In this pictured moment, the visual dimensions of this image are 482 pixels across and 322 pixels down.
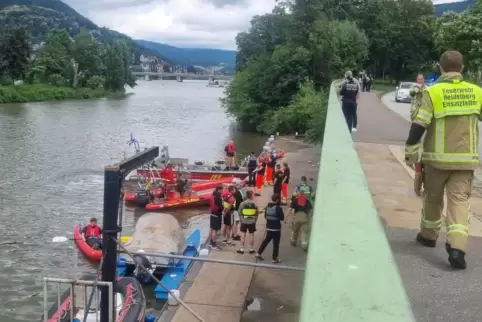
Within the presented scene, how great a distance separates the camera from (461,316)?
14.6ft

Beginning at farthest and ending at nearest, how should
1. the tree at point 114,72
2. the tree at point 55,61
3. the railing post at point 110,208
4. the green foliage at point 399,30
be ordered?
1. the tree at point 114,72
2. the tree at point 55,61
3. the green foliage at point 399,30
4. the railing post at point 110,208

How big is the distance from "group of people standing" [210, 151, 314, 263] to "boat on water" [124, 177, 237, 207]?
287 inches

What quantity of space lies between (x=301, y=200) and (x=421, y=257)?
7.06 metres

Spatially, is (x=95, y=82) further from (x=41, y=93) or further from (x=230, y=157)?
(x=230, y=157)

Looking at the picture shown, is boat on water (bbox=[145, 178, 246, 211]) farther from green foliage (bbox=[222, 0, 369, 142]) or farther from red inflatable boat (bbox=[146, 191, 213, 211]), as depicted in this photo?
green foliage (bbox=[222, 0, 369, 142])

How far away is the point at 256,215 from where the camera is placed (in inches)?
542

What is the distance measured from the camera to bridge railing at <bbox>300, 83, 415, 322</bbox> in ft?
4.68

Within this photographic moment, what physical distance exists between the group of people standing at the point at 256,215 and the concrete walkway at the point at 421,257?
152 cm

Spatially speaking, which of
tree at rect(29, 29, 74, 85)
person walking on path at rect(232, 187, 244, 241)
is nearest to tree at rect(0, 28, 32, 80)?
tree at rect(29, 29, 74, 85)

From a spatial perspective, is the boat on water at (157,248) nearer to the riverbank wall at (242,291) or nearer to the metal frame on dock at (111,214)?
the riverbank wall at (242,291)

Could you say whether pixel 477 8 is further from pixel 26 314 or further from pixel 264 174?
pixel 26 314

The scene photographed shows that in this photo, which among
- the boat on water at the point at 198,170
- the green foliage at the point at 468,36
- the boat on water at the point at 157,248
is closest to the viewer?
the boat on water at the point at 157,248

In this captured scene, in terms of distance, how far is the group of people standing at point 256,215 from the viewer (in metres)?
12.4

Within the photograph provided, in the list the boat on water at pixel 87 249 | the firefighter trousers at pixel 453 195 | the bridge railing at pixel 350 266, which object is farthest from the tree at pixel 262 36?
the bridge railing at pixel 350 266
